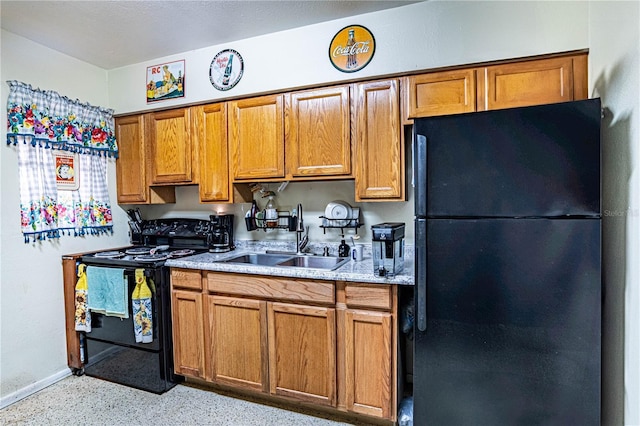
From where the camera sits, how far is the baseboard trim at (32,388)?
7.39ft

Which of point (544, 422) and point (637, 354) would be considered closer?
point (637, 354)

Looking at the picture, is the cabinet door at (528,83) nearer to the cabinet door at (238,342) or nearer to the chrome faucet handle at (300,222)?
the chrome faucet handle at (300,222)

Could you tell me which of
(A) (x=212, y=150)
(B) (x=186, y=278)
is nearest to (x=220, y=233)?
(B) (x=186, y=278)

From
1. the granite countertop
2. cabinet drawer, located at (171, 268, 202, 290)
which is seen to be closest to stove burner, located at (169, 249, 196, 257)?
the granite countertop

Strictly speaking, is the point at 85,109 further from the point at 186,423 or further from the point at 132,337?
the point at 186,423

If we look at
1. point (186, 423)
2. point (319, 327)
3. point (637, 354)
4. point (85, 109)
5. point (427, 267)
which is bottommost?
point (186, 423)

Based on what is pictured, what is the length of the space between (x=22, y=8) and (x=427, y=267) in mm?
2776

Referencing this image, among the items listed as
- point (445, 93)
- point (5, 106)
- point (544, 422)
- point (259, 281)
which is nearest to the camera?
point (544, 422)

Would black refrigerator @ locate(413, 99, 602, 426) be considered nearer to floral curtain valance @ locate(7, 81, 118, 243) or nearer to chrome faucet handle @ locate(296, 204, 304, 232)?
chrome faucet handle @ locate(296, 204, 304, 232)

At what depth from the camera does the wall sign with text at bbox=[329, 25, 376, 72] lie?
6.93 feet

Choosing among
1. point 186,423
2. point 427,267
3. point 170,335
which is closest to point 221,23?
point 427,267

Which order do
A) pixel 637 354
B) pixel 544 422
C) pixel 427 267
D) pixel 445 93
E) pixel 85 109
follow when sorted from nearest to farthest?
pixel 637 354
pixel 544 422
pixel 427 267
pixel 445 93
pixel 85 109

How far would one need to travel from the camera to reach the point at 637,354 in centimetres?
124

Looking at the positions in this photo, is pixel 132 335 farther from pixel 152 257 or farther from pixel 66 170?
pixel 66 170
